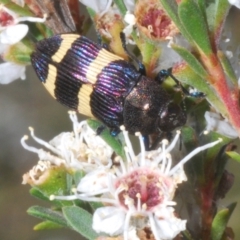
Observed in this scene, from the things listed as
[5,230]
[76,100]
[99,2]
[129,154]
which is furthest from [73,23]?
[5,230]

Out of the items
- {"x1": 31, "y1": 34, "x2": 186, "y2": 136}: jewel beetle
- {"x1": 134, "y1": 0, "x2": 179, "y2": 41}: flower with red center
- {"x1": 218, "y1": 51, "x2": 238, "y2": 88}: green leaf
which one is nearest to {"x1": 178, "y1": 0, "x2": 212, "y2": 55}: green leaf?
{"x1": 218, "y1": 51, "x2": 238, "y2": 88}: green leaf

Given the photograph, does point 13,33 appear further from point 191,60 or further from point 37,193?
point 191,60

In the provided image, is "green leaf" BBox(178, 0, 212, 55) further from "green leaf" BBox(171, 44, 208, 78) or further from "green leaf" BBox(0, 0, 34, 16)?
"green leaf" BBox(0, 0, 34, 16)

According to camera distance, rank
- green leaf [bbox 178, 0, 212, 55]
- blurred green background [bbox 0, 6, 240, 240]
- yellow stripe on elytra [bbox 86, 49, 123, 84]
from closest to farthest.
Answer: green leaf [bbox 178, 0, 212, 55] < yellow stripe on elytra [bbox 86, 49, 123, 84] < blurred green background [bbox 0, 6, 240, 240]

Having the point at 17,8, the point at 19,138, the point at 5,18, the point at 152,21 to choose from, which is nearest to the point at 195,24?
the point at 152,21

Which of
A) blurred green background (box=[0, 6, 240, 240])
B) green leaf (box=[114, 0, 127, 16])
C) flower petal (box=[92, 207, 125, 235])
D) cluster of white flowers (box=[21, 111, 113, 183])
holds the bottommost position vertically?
blurred green background (box=[0, 6, 240, 240])

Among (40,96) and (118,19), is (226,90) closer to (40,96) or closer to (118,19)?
(118,19)

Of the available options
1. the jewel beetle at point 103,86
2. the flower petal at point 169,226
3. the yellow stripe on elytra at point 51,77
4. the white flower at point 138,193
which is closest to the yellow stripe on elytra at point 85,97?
the jewel beetle at point 103,86
